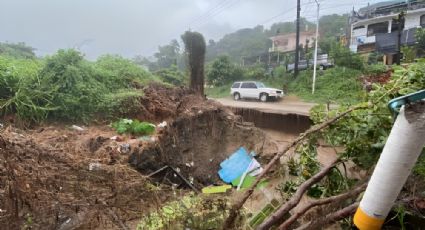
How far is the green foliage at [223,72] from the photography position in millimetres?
25672

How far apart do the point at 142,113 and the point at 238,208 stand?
676 cm

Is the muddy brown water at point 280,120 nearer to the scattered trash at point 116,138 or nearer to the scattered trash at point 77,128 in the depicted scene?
the scattered trash at point 116,138

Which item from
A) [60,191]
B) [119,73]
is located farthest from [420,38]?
[60,191]

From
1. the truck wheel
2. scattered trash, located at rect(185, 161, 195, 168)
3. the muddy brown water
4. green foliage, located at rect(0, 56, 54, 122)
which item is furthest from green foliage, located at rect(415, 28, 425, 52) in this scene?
green foliage, located at rect(0, 56, 54, 122)

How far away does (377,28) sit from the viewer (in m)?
26.9

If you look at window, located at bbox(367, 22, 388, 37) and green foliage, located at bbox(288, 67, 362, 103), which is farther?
window, located at bbox(367, 22, 388, 37)

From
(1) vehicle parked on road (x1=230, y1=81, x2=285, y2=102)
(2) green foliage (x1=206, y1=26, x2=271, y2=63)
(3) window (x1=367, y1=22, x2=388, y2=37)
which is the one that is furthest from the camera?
(2) green foliage (x1=206, y1=26, x2=271, y2=63)

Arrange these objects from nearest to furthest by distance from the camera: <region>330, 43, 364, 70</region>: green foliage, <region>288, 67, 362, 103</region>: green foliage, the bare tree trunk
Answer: the bare tree trunk < <region>288, 67, 362, 103</region>: green foliage < <region>330, 43, 364, 70</region>: green foliage

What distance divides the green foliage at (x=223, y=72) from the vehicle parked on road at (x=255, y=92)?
514 centimetres

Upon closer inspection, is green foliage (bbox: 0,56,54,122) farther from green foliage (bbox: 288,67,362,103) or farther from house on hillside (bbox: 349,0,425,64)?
house on hillside (bbox: 349,0,425,64)

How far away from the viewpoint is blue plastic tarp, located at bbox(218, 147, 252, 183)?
8188mm

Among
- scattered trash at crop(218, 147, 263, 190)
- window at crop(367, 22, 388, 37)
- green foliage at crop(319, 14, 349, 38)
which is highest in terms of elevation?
green foliage at crop(319, 14, 349, 38)

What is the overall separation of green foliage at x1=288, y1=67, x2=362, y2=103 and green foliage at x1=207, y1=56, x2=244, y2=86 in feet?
18.7

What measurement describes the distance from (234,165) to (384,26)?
80.6 feet
